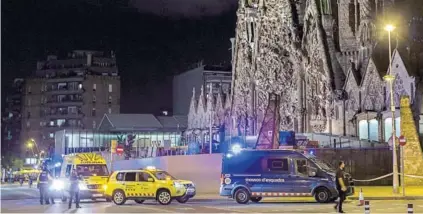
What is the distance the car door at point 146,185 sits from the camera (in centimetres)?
3044

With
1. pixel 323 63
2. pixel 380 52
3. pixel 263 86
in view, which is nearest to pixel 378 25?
pixel 380 52

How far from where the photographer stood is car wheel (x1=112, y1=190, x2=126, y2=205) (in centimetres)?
3078

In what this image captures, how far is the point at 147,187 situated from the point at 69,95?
101 meters

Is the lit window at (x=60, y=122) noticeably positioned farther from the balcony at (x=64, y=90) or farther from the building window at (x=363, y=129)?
the building window at (x=363, y=129)

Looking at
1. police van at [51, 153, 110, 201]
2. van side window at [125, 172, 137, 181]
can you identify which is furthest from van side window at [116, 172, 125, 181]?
police van at [51, 153, 110, 201]

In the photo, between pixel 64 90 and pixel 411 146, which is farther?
pixel 64 90

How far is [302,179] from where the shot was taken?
95.9 ft

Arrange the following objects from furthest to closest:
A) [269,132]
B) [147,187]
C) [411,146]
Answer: [269,132] → [411,146] → [147,187]

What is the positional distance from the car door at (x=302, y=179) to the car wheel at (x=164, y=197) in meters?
5.96

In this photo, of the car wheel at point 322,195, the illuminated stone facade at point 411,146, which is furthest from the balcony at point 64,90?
the car wheel at point 322,195

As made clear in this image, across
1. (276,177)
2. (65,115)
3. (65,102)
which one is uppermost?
(65,102)

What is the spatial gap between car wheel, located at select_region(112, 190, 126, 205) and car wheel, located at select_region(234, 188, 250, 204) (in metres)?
→ 5.50

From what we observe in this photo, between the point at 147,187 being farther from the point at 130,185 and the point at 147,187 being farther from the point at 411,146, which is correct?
the point at 411,146

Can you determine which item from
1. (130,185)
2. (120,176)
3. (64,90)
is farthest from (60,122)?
(130,185)
